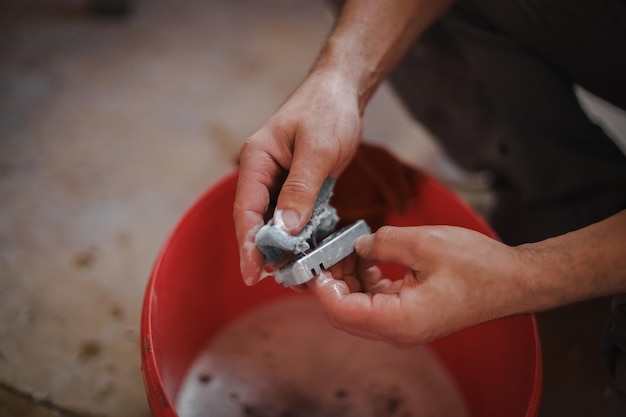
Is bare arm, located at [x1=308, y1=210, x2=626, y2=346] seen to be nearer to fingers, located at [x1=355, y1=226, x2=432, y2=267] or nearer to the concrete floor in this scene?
fingers, located at [x1=355, y1=226, x2=432, y2=267]

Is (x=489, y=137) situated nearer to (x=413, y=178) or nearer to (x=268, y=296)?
(x=413, y=178)

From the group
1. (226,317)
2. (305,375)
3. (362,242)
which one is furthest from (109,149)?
(362,242)

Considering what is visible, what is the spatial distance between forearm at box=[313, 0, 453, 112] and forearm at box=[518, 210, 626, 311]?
1.06 ft

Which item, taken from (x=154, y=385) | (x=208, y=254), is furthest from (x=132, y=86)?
(x=154, y=385)

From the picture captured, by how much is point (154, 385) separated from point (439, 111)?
27.0 inches

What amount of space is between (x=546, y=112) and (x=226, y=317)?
0.60 m

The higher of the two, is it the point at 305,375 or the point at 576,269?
the point at 576,269

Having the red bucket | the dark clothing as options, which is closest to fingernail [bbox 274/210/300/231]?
the red bucket

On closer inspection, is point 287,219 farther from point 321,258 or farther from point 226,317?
point 226,317

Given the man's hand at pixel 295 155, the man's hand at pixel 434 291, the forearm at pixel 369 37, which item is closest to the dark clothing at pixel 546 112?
the forearm at pixel 369 37

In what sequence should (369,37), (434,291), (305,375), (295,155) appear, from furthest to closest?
(305,375), (369,37), (295,155), (434,291)

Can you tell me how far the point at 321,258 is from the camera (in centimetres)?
64

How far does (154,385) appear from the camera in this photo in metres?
0.61

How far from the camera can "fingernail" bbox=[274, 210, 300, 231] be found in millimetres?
632
